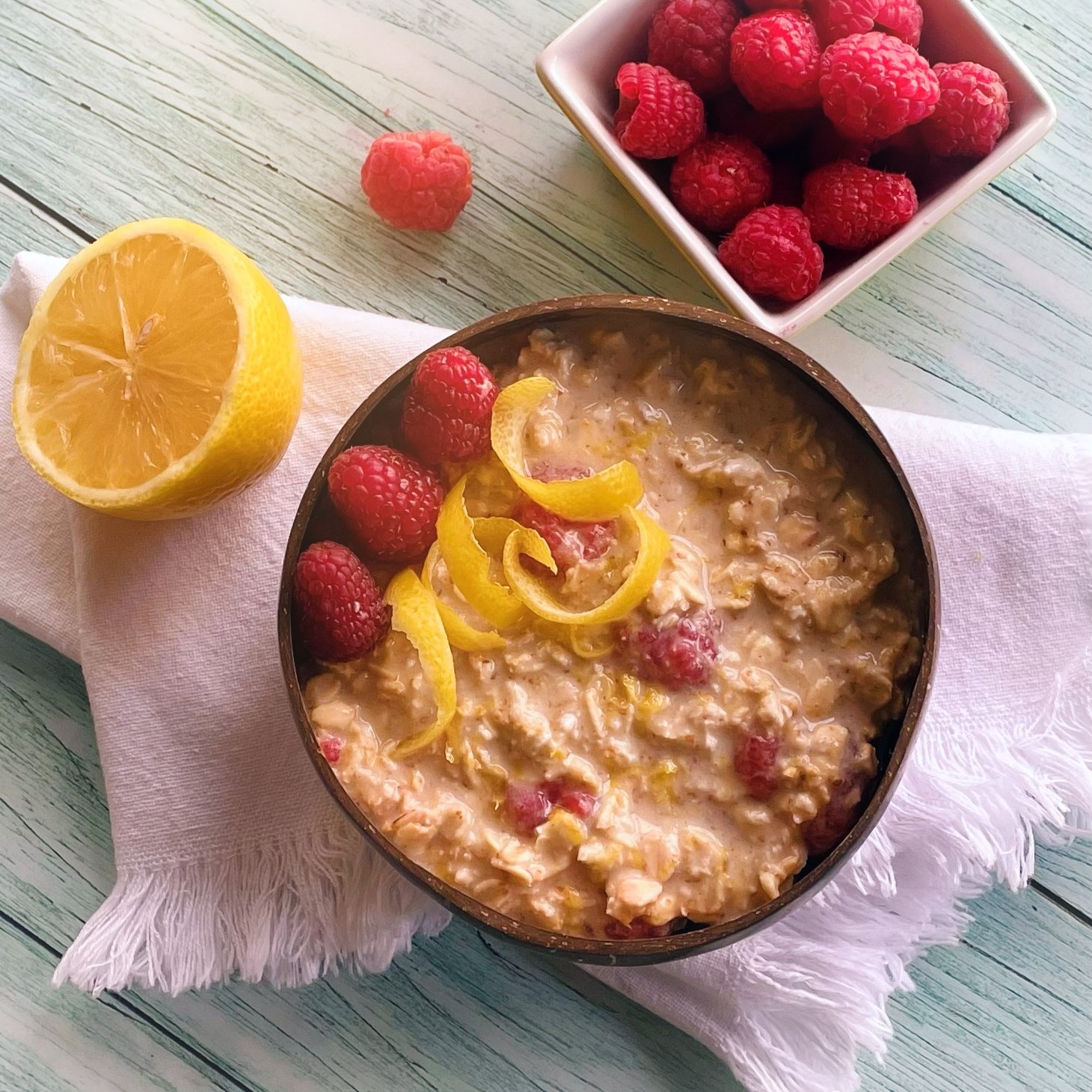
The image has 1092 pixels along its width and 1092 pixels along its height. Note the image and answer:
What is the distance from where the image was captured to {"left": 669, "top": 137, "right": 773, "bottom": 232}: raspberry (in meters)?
1.41

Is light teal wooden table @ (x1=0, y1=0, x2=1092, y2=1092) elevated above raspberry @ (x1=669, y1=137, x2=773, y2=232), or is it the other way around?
raspberry @ (x1=669, y1=137, x2=773, y2=232)

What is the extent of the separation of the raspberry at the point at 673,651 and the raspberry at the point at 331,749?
1.04ft

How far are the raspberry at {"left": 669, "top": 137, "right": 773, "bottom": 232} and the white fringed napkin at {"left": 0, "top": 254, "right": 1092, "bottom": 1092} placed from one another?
330 millimetres

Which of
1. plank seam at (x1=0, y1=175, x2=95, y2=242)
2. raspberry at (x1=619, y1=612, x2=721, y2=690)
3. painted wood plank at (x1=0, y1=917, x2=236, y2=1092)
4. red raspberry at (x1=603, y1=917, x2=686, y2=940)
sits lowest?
painted wood plank at (x1=0, y1=917, x2=236, y2=1092)

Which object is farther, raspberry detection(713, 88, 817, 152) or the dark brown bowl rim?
raspberry detection(713, 88, 817, 152)

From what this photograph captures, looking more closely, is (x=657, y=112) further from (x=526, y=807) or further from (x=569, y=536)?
(x=526, y=807)

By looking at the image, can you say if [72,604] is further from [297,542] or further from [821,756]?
[821,756]

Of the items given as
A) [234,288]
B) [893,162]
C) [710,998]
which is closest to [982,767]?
[710,998]

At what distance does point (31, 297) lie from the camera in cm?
145

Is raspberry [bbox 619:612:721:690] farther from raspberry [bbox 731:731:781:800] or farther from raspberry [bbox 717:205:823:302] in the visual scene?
raspberry [bbox 717:205:823:302]

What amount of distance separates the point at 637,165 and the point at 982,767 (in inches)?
34.4

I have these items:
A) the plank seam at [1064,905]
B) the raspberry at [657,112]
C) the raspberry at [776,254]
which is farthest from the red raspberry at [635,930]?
the raspberry at [657,112]

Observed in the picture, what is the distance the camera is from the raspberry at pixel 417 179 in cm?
146

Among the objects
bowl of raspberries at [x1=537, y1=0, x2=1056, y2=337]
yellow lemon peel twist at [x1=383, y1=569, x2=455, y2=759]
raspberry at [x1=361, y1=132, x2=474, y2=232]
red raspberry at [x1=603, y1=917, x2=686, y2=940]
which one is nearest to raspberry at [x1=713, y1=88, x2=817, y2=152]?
bowl of raspberries at [x1=537, y1=0, x2=1056, y2=337]
